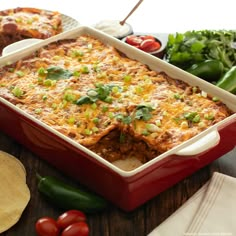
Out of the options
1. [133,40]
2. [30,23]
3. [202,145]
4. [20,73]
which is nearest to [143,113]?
[202,145]

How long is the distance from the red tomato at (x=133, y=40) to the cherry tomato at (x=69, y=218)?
1749 mm

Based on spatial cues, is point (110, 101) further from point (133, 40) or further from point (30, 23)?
point (30, 23)

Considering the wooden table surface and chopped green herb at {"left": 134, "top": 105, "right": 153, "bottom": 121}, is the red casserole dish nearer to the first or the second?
the wooden table surface

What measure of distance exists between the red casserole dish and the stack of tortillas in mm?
157

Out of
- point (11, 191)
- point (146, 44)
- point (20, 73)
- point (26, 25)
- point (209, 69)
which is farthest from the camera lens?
point (26, 25)

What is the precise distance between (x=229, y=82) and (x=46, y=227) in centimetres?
159

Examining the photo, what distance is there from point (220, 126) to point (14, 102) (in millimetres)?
1159

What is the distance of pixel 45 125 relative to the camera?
10.7 ft

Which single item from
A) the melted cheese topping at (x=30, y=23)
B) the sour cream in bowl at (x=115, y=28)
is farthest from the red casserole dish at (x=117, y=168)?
the melted cheese topping at (x=30, y=23)

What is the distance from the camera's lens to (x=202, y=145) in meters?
3.06

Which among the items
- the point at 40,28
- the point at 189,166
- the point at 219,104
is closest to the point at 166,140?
the point at 189,166

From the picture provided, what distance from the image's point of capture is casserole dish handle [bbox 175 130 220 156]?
3027mm

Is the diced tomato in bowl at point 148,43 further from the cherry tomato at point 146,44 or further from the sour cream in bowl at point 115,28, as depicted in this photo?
the sour cream in bowl at point 115,28

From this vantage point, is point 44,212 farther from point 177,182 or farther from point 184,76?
point 184,76
